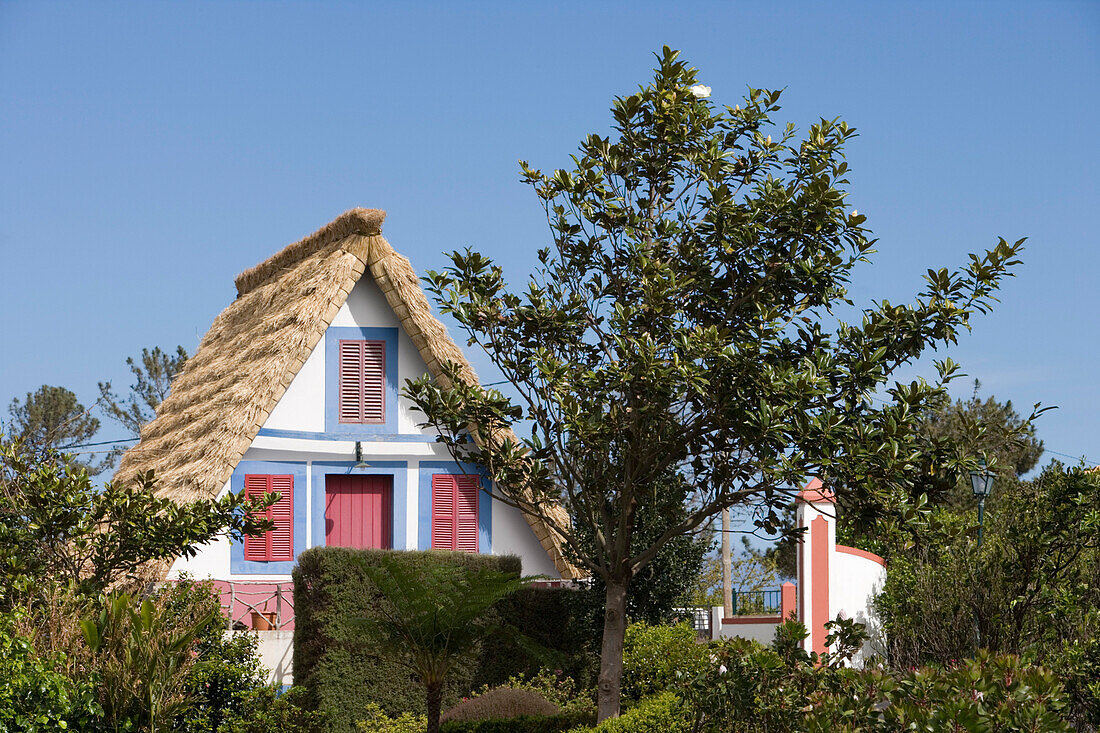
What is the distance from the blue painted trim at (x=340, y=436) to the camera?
1833 cm

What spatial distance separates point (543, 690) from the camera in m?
14.9

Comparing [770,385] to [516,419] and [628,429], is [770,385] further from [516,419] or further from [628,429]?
[516,419]

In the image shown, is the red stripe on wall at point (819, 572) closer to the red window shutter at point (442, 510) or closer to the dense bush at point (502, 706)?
the red window shutter at point (442, 510)

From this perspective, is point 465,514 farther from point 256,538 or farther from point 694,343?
point 694,343

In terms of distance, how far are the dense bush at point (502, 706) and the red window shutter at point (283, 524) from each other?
5584 mm

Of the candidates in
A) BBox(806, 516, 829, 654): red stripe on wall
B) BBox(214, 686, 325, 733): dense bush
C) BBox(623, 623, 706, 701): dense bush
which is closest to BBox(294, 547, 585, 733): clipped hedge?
BBox(623, 623, 706, 701): dense bush

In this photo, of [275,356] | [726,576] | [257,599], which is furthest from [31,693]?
[726,576]

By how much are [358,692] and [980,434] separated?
8350 millimetres

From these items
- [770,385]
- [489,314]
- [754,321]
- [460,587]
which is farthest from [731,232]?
[460,587]

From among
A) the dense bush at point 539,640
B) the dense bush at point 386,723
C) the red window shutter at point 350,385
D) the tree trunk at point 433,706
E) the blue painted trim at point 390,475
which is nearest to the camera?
the tree trunk at point 433,706

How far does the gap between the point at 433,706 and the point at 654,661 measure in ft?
11.6

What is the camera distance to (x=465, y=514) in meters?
19.0

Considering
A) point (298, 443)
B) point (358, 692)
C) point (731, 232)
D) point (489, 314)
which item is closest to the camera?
point (731, 232)

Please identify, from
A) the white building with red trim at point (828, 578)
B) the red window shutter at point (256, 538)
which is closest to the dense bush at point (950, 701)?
the white building with red trim at point (828, 578)
